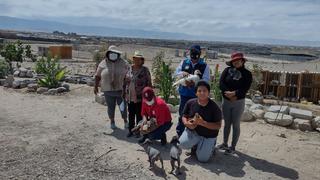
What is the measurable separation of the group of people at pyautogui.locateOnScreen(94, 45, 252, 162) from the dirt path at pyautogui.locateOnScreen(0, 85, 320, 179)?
0.30 m

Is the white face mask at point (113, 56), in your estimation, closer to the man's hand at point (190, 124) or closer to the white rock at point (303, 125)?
the man's hand at point (190, 124)

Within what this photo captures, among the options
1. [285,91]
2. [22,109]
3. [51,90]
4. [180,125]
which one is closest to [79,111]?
[22,109]

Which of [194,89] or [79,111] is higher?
[194,89]

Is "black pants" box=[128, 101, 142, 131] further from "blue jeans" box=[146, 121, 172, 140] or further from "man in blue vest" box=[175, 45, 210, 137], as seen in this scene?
"man in blue vest" box=[175, 45, 210, 137]

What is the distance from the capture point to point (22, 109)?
10000 millimetres

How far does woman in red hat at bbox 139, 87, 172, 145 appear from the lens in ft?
23.1

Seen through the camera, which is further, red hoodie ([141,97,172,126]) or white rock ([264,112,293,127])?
white rock ([264,112,293,127])

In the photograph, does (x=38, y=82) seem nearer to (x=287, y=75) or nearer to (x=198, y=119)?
(x=198, y=119)

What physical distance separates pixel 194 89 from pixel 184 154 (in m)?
1.02

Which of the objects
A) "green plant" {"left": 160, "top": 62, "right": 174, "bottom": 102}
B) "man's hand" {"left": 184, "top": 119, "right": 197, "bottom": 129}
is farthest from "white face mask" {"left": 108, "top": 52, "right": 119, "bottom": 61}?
"green plant" {"left": 160, "top": 62, "right": 174, "bottom": 102}

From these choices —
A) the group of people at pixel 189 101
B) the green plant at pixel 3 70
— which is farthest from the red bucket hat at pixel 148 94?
the green plant at pixel 3 70

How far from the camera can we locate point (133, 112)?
7.82 meters

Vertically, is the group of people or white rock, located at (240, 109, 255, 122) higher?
the group of people

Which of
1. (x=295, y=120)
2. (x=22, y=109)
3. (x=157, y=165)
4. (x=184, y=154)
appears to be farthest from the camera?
(x=22, y=109)
